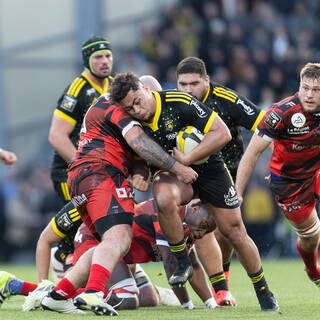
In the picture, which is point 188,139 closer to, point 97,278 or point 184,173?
point 184,173

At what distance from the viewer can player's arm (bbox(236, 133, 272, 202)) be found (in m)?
7.30

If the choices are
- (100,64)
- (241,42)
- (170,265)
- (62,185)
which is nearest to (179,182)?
(170,265)

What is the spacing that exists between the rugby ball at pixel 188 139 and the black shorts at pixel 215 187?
0.27m

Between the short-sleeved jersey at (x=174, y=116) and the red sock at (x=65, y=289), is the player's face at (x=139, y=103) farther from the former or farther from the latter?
the red sock at (x=65, y=289)

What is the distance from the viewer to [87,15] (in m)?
20.4

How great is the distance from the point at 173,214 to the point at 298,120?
69.1 inches

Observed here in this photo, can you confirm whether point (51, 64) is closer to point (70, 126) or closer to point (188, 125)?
point (70, 126)

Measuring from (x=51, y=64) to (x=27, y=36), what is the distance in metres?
0.96

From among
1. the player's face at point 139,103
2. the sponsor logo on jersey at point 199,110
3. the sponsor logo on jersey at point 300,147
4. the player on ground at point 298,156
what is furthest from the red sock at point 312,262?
the player's face at point 139,103

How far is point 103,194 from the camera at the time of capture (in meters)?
6.49

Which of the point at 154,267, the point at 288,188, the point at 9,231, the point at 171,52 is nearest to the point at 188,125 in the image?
the point at 288,188

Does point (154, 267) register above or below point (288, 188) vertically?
below

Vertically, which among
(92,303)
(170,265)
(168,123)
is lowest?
(170,265)

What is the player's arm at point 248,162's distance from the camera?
730 cm
